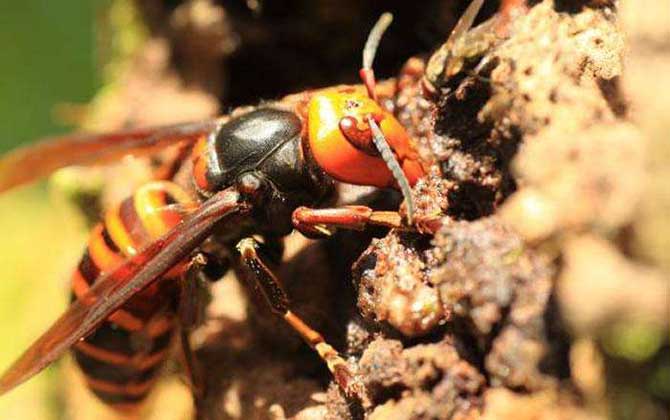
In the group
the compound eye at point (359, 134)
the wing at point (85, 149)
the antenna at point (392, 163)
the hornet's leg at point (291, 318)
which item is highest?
the wing at point (85, 149)

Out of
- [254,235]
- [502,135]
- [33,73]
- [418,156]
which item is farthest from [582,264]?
[33,73]

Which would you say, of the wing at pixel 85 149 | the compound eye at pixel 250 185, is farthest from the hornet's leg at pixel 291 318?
the wing at pixel 85 149

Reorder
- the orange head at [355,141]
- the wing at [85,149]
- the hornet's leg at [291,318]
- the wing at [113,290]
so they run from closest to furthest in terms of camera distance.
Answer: the hornet's leg at [291,318] < the orange head at [355,141] < the wing at [113,290] < the wing at [85,149]

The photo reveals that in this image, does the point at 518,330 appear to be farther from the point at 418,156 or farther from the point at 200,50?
the point at 200,50

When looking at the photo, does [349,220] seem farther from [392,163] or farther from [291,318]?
[291,318]

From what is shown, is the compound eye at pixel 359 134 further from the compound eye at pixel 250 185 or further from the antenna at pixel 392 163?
the compound eye at pixel 250 185

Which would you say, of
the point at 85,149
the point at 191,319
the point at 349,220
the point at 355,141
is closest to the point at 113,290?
the point at 191,319

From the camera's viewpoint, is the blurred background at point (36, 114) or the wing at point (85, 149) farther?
the blurred background at point (36, 114)

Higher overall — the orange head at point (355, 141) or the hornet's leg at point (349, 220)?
the orange head at point (355, 141)
